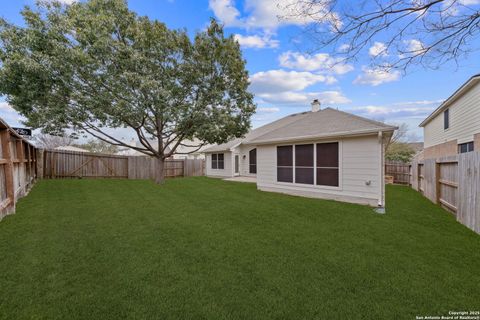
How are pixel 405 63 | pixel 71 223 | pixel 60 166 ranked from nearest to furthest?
pixel 405 63 → pixel 71 223 → pixel 60 166

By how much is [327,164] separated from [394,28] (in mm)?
5340

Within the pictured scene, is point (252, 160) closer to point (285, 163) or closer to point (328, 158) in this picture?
point (285, 163)

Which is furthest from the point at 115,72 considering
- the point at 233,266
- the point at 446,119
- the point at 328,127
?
the point at 446,119

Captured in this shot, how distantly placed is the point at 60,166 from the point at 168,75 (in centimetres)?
830

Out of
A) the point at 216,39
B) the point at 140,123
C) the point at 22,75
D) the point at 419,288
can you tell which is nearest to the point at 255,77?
the point at 216,39

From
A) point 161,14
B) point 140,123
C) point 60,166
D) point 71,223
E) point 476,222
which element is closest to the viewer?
point 476,222

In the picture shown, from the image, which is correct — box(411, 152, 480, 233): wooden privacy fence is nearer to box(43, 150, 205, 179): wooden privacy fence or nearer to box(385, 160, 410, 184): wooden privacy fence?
box(385, 160, 410, 184): wooden privacy fence

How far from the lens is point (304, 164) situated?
8.75 m

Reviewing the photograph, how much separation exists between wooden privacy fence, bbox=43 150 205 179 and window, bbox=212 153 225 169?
3.49 metres

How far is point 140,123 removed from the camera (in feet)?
38.8

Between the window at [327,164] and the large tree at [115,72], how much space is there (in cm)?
559

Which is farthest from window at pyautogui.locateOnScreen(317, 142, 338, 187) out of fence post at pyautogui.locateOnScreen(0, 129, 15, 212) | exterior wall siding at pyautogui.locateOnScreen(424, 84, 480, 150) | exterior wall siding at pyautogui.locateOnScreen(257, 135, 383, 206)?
fence post at pyautogui.locateOnScreen(0, 129, 15, 212)

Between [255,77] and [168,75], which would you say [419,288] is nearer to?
[168,75]

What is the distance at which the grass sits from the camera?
7.47 ft
